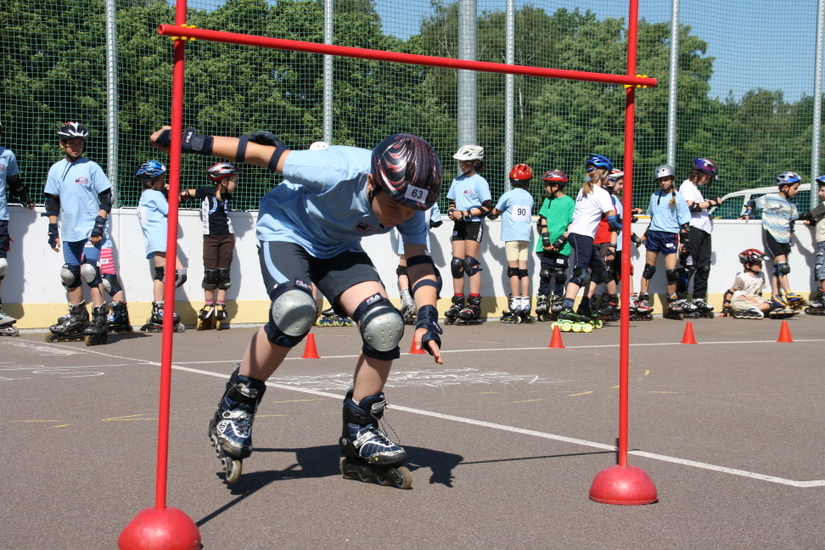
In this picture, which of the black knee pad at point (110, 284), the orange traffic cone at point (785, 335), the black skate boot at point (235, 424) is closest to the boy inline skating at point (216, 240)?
the black knee pad at point (110, 284)

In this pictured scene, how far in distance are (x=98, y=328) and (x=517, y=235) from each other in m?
5.55

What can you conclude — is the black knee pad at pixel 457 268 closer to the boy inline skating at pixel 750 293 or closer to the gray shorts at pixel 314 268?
the boy inline skating at pixel 750 293

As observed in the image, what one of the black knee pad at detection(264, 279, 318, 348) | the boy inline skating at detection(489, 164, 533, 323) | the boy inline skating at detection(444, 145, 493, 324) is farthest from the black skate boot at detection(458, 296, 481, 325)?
the black knee pad at detection(264, 279, 318, 348)

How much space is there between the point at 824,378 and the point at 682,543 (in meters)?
4.65

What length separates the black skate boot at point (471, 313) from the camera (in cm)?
1180

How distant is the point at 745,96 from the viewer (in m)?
14.2

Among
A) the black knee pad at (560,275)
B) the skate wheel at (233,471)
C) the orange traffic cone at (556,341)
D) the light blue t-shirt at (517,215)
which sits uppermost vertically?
the light blue t-shirt at (517,215)

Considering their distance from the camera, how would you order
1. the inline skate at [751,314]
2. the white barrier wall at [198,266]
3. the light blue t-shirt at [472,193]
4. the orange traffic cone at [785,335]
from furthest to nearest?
the inline skate at [751,314] < the light blue t-shirt at [472,193] < the white barrier wall at [198,266] < the orange traffic cone at [785,335]

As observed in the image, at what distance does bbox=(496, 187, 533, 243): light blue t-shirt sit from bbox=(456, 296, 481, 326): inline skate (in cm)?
94

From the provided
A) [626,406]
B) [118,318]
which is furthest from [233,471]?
[118,318]

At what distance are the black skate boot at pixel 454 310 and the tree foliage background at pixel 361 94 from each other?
1.78 metres

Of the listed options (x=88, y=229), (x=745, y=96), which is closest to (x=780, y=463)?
(x=88, y=229)

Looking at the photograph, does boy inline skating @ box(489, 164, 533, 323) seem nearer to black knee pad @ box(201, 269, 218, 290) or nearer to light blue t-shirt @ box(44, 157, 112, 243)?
black knee pad @ box(201, 269, 218, 290)

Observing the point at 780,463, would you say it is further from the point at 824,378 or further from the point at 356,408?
the point at 824,378
